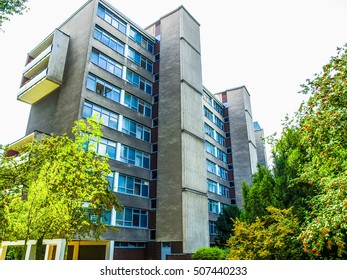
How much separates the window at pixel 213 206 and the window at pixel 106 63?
21.5 m

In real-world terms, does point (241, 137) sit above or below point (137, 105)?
above

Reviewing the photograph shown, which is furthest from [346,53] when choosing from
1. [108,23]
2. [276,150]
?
[108,23]

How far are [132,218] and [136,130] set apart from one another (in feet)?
32.2

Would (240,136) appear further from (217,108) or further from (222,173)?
(222,173)

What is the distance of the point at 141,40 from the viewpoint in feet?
117

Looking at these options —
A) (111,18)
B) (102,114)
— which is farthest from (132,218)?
(111,18)

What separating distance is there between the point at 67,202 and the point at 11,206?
13.8 ft

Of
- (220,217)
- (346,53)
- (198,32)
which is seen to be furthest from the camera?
(198,32)

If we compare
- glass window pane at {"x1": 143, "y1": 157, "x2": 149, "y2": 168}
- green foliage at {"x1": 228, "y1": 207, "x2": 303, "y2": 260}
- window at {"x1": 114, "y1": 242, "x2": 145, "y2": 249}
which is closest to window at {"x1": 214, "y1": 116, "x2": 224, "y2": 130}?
glass window pane at {"x1": 143, "y1": 157, "x2": 149, "y2": 168}

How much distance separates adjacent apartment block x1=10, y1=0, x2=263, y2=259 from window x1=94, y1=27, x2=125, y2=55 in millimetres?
130

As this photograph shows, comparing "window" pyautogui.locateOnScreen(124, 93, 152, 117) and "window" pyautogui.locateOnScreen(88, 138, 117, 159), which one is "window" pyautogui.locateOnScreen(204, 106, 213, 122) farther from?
"window" pyautogui.locateOnScreen(88, 138, 117, 159)

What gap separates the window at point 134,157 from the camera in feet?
93.8

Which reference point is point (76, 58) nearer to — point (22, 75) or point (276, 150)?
point (22, 75)

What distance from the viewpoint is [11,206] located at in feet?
48.5
